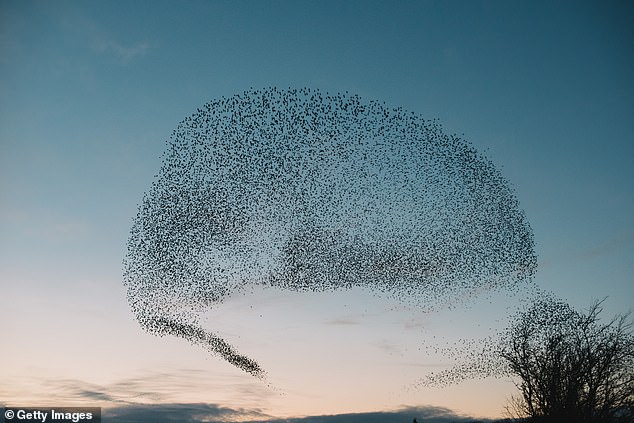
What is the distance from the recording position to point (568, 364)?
3741 cm

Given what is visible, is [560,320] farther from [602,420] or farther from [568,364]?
[602,420]

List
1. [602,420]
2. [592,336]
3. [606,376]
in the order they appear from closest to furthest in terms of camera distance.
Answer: [602,420], [606,376], [592,336]

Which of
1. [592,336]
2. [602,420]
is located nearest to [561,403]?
[602,420]

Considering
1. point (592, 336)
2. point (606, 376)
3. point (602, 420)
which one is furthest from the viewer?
point (592, 336)

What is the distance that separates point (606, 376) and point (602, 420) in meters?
3.23

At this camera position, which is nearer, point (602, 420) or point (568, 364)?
point (602, 420)

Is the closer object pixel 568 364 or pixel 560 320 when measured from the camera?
pixel 568 364

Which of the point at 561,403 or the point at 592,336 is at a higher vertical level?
the point at 592,336

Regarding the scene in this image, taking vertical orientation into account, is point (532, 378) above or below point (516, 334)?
below

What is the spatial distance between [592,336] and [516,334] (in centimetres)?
485

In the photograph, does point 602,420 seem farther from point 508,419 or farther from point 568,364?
point 508,419

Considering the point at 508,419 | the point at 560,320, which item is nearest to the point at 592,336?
the point at 560,320

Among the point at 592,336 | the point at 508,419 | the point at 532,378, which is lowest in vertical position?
the point at 508,419

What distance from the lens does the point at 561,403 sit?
35.3 meters
